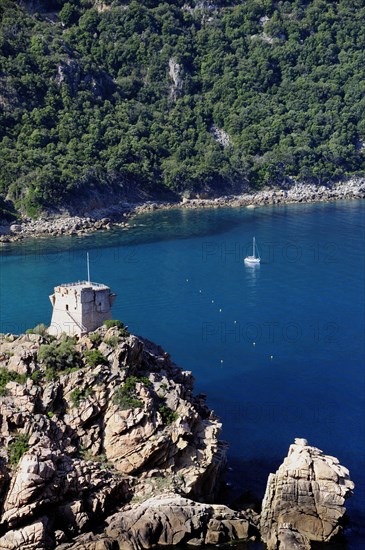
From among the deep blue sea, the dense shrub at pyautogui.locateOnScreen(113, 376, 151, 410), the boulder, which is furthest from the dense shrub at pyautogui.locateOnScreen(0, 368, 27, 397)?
the deep blue sea

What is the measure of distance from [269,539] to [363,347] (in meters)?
29.7

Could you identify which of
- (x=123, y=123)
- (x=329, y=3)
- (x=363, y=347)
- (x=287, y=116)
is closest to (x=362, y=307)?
(x=363, y=347)

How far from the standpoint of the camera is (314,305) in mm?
73125

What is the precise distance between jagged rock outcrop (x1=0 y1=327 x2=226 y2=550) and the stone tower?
1432 mm

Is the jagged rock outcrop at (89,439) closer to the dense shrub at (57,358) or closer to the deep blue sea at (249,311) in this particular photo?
the dense shrub at (57,358)

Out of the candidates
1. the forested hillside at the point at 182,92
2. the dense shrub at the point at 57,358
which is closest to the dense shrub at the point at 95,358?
the dense shrub at the point at 57,358

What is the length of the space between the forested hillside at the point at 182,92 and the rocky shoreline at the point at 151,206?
3625 mm

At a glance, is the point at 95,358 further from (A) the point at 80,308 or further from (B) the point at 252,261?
(B) the point at 252,261

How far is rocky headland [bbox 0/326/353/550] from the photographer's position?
3306 centimetres

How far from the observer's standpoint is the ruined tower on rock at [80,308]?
41.3m

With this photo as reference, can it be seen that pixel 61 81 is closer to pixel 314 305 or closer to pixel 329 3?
pixel 329 3

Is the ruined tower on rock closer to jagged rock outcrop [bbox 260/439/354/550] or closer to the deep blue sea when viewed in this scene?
the deep blue sea

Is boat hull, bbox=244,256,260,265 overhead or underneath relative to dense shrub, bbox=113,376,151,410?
underneath

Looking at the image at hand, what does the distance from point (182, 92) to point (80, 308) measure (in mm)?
136880
